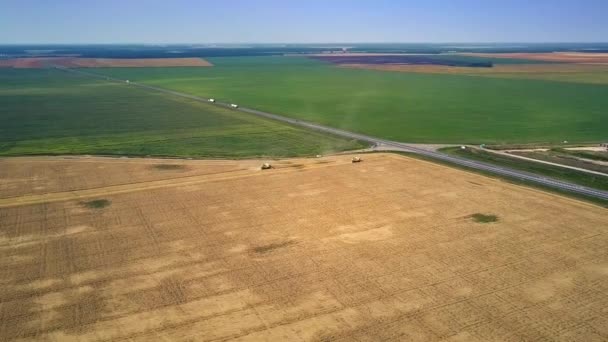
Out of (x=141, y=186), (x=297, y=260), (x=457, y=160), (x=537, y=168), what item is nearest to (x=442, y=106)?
(x=457, y=160)

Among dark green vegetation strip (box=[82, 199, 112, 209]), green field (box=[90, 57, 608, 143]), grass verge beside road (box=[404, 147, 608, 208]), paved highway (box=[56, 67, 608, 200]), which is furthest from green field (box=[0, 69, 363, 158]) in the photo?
dark green vegetation strip (box=[82, 199, 112, 209])

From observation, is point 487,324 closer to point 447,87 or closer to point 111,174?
point 111,174

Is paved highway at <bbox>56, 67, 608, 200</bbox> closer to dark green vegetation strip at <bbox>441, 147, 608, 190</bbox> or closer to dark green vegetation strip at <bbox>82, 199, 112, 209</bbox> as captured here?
dark green vegetation strip at <bbox>441, 147, 608, 190</bbox>

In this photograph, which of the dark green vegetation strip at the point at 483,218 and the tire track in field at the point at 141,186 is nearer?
the dark green vegetation strip at the point at 483,218

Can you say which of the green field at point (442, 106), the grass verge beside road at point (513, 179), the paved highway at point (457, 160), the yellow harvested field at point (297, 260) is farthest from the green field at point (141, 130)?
the yellow harvested field at point (297, 260)

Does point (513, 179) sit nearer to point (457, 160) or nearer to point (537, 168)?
point (537, 168)

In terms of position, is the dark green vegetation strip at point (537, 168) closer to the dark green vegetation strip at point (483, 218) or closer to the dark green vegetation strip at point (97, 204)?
the dark green vegetation strip at point (483, 218)
